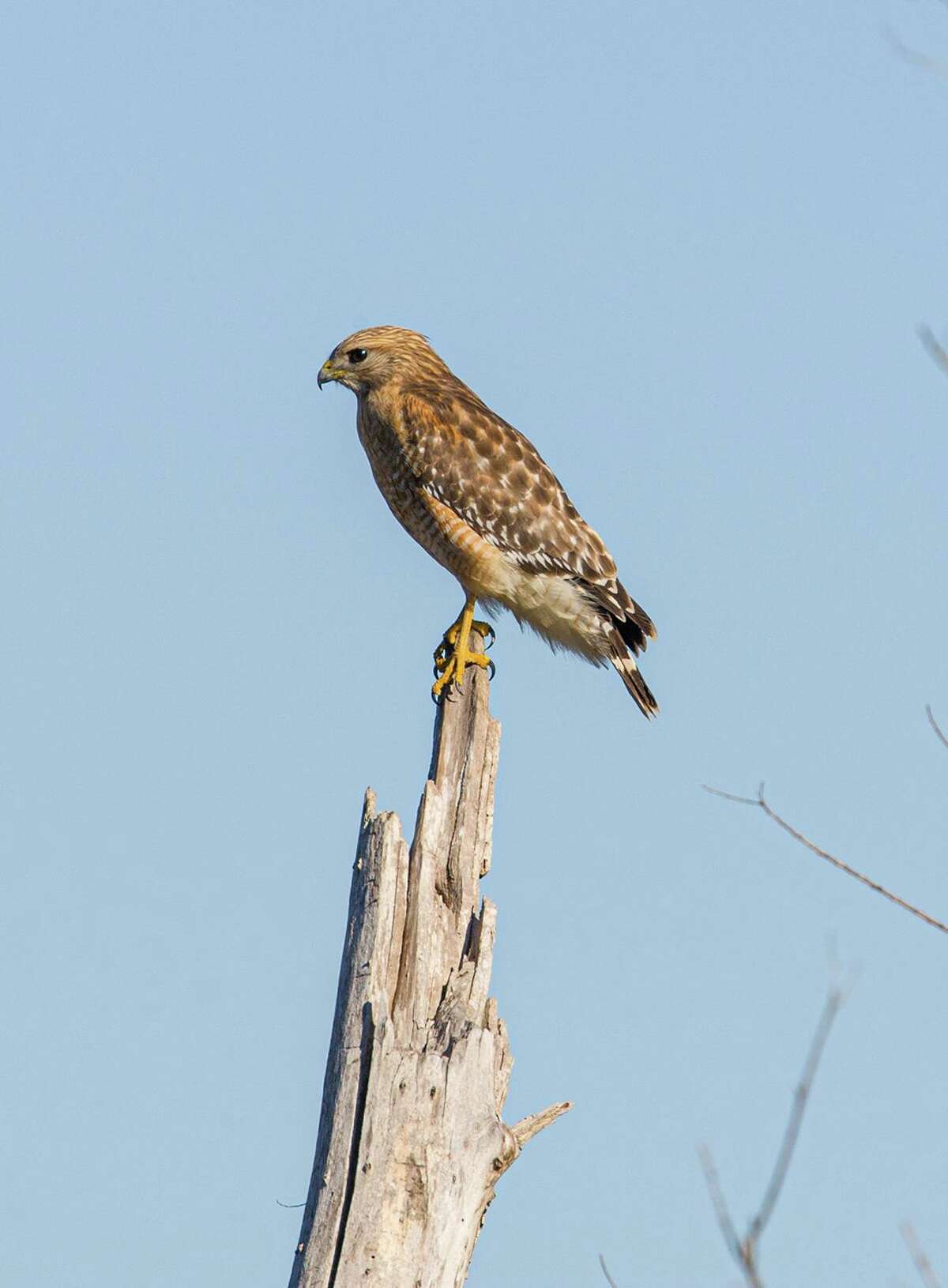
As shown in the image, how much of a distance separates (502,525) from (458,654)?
1.41 metres

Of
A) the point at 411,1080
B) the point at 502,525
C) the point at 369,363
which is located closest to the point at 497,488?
the point at 502,525

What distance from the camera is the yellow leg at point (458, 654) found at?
7424 mm

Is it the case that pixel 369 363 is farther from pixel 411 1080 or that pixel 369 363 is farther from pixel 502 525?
pixel 411 1080

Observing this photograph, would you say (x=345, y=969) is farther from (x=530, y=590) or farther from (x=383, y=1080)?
(x=530, y=590)

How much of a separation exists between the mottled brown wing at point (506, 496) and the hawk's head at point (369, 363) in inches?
14.9

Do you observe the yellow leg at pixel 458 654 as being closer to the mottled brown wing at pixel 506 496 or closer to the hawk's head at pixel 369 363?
the mottled brown wing at pixel 506 496

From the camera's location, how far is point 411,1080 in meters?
5.44

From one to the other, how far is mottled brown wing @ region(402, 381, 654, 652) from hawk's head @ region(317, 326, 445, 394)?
38 centimetres

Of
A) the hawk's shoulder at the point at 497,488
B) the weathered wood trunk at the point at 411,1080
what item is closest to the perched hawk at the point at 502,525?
the hawk's shoulder at the point at 497,488

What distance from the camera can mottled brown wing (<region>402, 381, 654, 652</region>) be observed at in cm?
904

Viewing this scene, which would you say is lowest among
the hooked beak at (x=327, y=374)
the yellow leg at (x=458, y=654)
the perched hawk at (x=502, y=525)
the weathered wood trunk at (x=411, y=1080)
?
the weathered wood trunk at (x=411, y=1080)

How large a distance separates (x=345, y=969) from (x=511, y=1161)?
0.79m

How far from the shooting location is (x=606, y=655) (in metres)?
9.02

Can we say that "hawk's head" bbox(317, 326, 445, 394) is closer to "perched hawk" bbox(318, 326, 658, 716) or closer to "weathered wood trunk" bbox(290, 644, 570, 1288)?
"perched hawk" bbox(318, 326, 658, 716)
